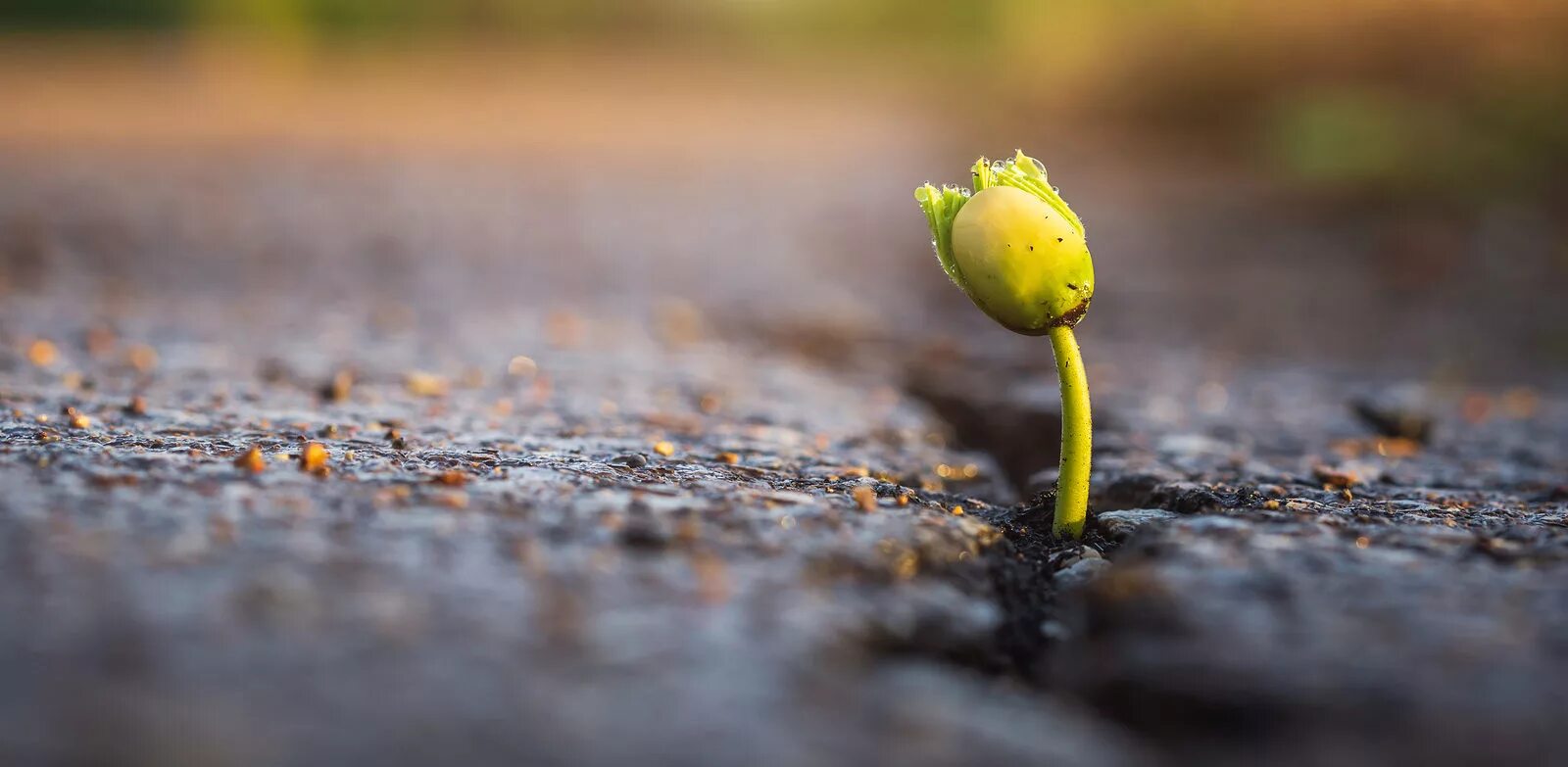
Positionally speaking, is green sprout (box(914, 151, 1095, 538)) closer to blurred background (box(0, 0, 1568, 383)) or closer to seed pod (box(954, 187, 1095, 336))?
seed pod (box(954, 187, 1095, 336))

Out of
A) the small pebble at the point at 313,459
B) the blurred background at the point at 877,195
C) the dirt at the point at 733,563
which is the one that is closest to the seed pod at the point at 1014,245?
the dirt at the point at 733,563

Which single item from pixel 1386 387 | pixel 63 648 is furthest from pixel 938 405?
pixel 63 648

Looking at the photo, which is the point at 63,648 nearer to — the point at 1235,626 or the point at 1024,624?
the point at 1024,624

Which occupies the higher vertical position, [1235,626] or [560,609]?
[1235,626]

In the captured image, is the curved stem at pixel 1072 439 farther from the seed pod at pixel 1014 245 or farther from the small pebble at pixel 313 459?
the small pebble at pixel 313 459

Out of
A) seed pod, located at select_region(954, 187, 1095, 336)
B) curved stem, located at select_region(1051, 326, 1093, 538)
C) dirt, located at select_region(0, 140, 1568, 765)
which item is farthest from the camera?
curved stem, located at select_region(1051, 326, 1093, 538)

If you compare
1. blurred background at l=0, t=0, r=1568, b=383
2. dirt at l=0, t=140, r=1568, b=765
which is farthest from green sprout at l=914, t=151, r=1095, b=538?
blurred background at l=0, t=0, r=1568, b=383
